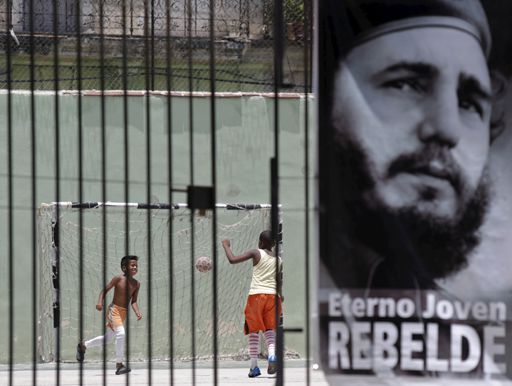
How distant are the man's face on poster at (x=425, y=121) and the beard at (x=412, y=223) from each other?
0.01 metres

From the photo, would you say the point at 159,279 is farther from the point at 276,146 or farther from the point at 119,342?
the point at 276,146

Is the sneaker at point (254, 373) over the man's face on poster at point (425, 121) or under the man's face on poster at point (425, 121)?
under

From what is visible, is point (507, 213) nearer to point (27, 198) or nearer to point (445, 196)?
point (445, 196)

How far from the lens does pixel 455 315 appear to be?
5.12m

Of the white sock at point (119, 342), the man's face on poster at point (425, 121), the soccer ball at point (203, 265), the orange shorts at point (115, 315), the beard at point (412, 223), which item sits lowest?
the white sock at point (119, 342)

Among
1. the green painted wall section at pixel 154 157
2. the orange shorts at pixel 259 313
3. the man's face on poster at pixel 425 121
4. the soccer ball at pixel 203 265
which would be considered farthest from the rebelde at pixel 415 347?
the soccer ball at pixel 203 265

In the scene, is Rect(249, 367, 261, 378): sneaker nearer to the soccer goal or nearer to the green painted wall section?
the green painted wall section

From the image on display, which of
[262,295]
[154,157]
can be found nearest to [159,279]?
[154,157]

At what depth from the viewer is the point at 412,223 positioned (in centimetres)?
513

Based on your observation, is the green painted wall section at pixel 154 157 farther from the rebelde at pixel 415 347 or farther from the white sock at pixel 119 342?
the rebelde at pixel 415 347

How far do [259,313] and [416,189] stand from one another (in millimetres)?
6676

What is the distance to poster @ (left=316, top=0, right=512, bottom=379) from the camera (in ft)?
16.8

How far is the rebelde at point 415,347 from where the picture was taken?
511cm

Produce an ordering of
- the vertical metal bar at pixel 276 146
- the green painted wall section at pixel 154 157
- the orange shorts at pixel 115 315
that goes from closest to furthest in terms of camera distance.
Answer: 1. the vertical metal bar at pixel 276 146
2. the orange shorts at pixel 115 315
3. the green painted wall section at pixel 154 157
